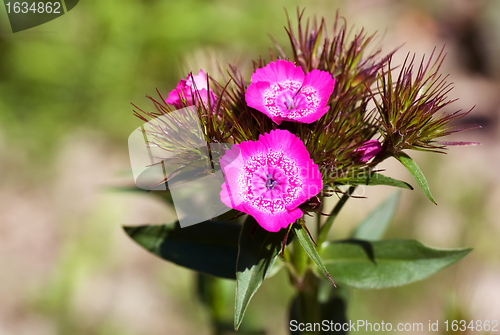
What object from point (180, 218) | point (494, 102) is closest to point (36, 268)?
point (180, 218)

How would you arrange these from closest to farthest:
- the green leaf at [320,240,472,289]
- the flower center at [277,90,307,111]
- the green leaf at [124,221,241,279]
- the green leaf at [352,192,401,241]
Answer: the flower center at [277,90,307,111] → the green leaf at [320,240,472,289] → the green leaf at [124,221,241,279] → the green leaf at [352,192,401,241]

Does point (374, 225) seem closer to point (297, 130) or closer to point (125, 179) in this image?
point (297, 130)

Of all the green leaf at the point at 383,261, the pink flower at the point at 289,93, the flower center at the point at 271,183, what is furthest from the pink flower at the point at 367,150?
the green leaf at the point at 383,261

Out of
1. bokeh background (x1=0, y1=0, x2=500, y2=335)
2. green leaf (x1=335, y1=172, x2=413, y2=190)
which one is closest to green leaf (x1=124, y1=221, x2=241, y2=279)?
green leaf (x1=335, y1=172, x2=413, y2=190)

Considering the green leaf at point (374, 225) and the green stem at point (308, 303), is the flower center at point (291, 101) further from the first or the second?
the green leaf at point (374, 225)

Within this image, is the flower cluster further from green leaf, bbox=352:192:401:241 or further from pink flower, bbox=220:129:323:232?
green leaf, bbox=352:192:401:241

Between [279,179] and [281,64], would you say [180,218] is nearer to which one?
[279,179]
